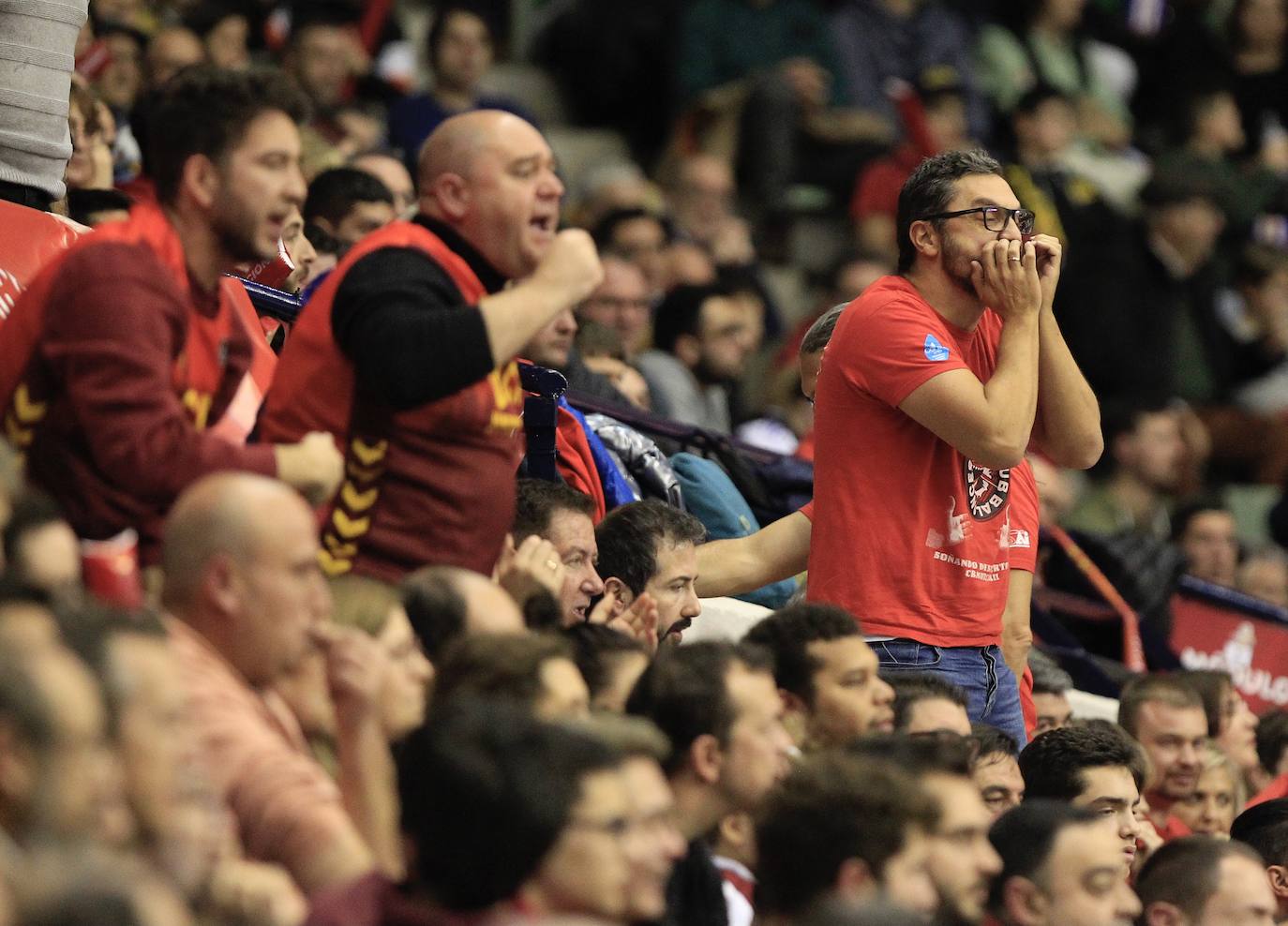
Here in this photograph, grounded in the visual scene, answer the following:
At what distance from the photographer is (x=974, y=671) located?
20.2 ft

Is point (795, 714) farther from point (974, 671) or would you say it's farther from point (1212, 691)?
point (1212, 691)

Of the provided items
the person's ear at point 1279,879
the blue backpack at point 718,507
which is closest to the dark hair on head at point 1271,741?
the blue backpack at point 718,507

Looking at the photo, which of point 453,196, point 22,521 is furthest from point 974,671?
point 22,521

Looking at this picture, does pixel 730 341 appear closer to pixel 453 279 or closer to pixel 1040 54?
pixel 1040 54

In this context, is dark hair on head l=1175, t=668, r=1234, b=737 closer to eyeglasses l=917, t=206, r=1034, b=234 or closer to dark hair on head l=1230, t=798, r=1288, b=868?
dark hair on head l=1230, t=798, r=1288, b=868

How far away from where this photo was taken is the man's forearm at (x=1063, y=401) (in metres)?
6.14

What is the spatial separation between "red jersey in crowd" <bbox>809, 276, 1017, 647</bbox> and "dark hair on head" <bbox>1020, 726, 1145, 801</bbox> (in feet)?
1.54

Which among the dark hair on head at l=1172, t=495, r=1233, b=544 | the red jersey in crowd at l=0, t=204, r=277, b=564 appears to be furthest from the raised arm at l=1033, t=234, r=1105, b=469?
the dark hair on head at l=1172, t=495, r=1233, b=544

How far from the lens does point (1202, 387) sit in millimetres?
13742

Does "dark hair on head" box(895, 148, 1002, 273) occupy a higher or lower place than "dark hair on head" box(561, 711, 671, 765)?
higher

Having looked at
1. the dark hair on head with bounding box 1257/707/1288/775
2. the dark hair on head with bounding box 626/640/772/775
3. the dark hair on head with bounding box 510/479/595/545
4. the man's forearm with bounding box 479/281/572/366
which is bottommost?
the dark hair on head with bounding box 1257/707/1288/775

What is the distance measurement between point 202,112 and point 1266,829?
12.0 feet

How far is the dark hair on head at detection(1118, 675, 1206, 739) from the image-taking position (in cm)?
802

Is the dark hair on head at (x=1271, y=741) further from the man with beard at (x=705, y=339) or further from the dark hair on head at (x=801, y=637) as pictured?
the dark hair on head at (x=801, y=637)
